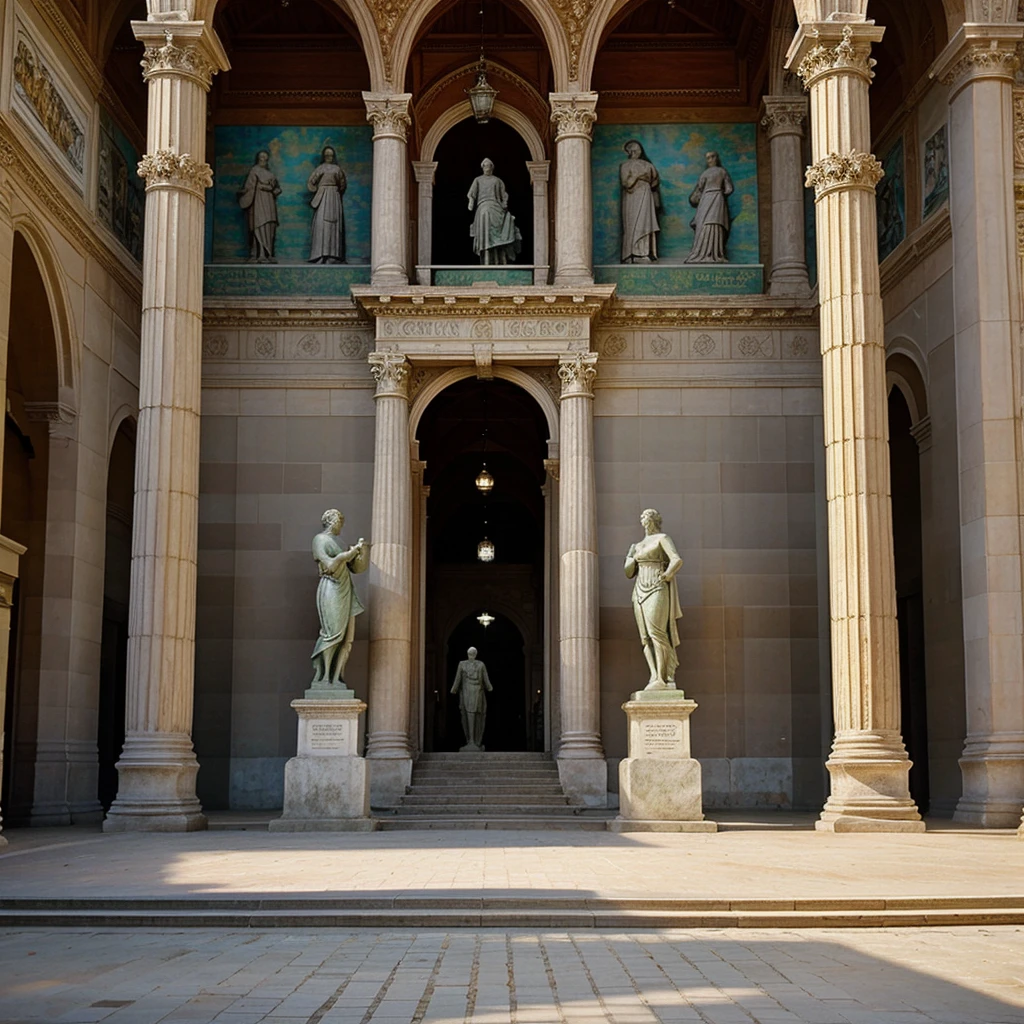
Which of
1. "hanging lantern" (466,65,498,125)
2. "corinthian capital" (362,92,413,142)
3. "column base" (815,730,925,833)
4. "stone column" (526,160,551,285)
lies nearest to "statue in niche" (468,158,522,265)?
"stone column" (526,160,551,285)

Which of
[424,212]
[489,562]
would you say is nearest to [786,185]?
[424,212]

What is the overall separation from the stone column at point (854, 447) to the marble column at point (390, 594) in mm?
7655

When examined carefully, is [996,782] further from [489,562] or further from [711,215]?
[489,562]

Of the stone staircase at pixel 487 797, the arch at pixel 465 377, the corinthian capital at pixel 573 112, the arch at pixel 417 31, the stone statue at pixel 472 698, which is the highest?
the arch at pixel 417 31

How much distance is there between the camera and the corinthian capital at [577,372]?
26.2 m

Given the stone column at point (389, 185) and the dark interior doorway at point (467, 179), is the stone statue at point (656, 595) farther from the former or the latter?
the dark interior doorway at point (467, 179)

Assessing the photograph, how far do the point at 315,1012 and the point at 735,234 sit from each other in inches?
934

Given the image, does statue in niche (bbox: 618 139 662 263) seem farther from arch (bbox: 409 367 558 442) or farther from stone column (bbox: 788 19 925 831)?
stone column (bbox: 788 19 925 831)

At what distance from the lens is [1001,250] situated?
22.3 meters

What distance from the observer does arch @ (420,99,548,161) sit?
2938 centimetres

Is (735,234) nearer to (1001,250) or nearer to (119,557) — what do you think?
(1001,250)

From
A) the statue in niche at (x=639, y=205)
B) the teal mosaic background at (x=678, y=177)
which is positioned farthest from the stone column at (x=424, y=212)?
the statue in niche at (x=639, y=205)

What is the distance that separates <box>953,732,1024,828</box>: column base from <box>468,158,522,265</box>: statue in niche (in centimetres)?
1307

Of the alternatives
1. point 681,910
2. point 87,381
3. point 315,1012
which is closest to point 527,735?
point 87,381
